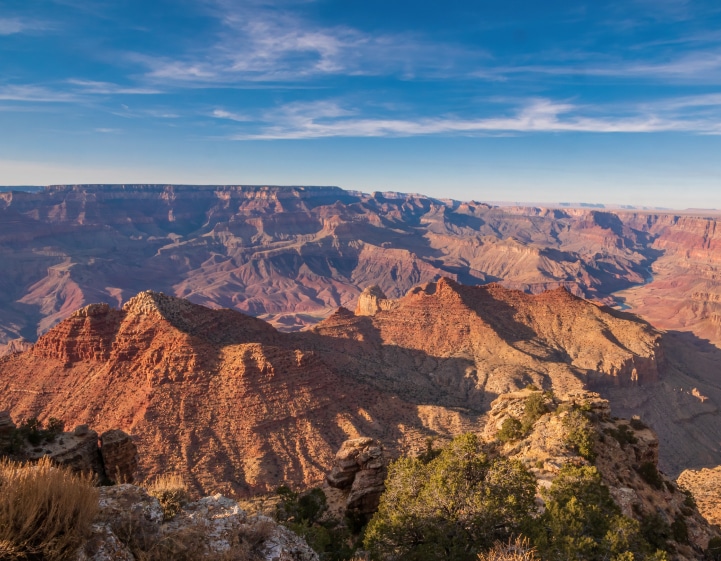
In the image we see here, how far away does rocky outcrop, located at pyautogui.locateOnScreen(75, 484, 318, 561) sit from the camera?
9.40 meters

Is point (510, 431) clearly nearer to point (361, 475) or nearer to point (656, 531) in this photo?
point (656, 531)

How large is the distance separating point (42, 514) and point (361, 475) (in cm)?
2151

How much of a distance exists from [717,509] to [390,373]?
2080 inches

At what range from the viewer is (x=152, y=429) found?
50281 mm

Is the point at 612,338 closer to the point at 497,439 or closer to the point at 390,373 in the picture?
the point at 390,373

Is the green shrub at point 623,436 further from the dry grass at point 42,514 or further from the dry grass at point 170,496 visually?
the dry grass at point 42,514

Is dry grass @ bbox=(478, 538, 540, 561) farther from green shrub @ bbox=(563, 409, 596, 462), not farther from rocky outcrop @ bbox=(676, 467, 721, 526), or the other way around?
rocky outcrop @ bbox=(676, 467, 721, 526)

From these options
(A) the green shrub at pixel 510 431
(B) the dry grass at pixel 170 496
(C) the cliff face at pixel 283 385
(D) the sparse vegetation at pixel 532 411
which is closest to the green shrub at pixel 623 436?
(D) the sparse vegetation at pixel 532 411

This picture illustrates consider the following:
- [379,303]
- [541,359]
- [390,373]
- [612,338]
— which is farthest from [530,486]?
[379,303]

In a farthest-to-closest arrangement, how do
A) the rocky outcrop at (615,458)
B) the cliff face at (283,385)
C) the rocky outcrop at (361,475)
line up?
1. the cliff face at (283,385)
2. the rocky outcrop at (361,475)
3. the rocky outcrop at (615,458)

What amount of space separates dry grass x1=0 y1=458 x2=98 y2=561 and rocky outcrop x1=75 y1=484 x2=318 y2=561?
1.62 ft

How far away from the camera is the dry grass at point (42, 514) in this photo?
7.77 m

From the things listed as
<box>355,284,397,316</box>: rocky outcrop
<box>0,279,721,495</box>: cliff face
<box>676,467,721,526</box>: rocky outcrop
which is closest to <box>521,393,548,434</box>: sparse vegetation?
<box>676,467,721,526</box>: rocky outcrop

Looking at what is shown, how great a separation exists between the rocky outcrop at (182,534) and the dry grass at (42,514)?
1.62 ft
